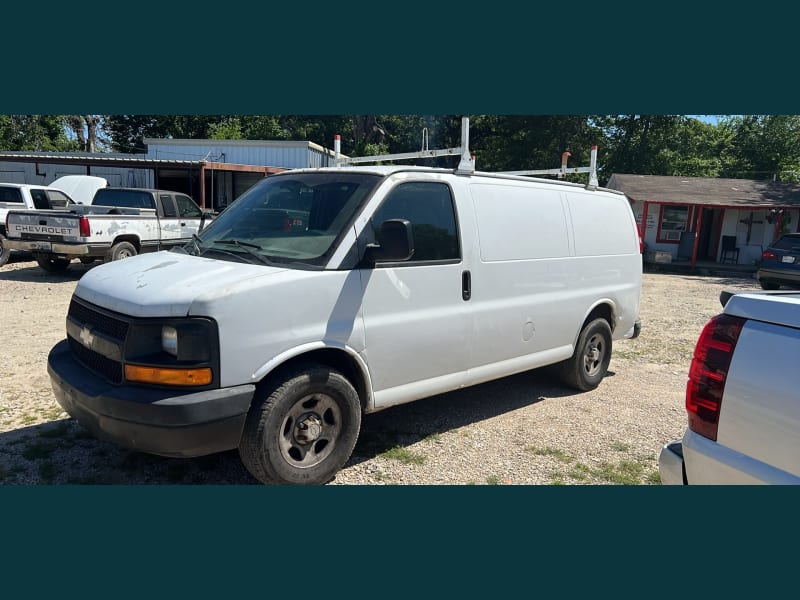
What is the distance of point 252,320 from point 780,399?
2.61 meters

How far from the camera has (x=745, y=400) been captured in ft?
7.54

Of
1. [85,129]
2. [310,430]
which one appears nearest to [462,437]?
[310,430]

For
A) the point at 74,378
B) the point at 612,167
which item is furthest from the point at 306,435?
the point at 612,167

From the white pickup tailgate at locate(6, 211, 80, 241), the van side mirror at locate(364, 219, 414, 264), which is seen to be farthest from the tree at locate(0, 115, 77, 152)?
the van side mirror at locate(364, 219, 414, 264)

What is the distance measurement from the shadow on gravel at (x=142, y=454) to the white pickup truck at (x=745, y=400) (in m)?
2.52

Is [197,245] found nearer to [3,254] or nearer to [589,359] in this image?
[589,359]

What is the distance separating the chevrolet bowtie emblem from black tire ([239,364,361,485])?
1148 mm

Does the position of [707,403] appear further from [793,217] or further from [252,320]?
[793,217]

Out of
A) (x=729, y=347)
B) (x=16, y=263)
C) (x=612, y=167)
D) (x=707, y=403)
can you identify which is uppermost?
(x=612, y=167)

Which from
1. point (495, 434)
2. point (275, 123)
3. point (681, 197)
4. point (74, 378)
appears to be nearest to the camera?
point (74, 378)

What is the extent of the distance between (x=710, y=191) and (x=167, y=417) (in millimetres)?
26267

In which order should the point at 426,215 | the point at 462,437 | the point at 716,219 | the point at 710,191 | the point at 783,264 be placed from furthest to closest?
the point at 716,219
the point at 710,191
the point at 783,264
the point at 462,437
the point at 426,215

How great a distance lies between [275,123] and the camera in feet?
151

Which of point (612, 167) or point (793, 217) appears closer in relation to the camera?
point (793, 217)
